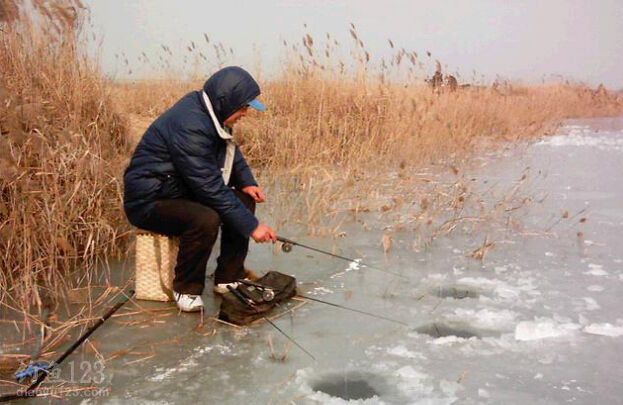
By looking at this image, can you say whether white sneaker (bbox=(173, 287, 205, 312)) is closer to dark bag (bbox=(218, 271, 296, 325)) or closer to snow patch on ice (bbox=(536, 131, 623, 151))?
dark bag (bbox=(218, 271, 296, 325))

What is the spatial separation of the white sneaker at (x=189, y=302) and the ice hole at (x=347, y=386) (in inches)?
34.0

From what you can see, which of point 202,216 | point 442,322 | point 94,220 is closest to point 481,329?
point 442,322

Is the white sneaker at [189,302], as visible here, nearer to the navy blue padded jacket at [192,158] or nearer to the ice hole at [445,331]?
the navy blue padded jacket at [192,158]

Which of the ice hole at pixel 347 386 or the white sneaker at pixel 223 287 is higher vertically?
the ice hole at pixel 347 386

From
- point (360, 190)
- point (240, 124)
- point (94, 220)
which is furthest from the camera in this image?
point (240, 124)

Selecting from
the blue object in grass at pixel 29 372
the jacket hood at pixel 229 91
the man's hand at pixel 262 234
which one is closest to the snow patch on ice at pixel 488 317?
the man's hand at pixel 262 234

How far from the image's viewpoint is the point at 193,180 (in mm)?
2709

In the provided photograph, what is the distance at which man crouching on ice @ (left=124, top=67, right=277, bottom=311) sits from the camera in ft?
8.89

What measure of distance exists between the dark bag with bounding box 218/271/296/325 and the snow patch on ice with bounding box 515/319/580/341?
1.13 meters

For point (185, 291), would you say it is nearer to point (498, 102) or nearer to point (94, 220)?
point (94, 220)

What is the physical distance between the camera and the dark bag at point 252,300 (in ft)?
8.89

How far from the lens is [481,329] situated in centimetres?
265

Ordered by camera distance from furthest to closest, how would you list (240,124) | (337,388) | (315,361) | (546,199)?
(240,124), (546,199), (315,361), (337,388)

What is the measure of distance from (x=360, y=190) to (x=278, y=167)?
0.99 metres
